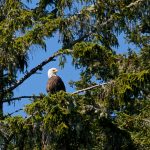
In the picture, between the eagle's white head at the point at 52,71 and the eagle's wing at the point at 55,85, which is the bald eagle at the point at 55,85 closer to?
the eagle's wing at the point at 55,85

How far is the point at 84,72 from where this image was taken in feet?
46.7

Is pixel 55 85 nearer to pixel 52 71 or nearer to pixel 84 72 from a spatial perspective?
pixel 84 72

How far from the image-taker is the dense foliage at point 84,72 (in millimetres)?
11484

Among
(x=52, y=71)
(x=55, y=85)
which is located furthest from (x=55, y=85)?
(x=52, y=71)

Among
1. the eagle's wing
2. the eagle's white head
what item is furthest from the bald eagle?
the eagle's white head

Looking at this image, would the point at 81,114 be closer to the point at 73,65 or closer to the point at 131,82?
the point at 131,82

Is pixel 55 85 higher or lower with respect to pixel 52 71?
lower

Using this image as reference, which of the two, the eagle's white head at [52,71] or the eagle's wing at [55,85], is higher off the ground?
the eagle's white head at [52,71]

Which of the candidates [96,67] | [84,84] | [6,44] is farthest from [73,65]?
[84,84]

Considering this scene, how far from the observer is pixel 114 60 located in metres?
13.2

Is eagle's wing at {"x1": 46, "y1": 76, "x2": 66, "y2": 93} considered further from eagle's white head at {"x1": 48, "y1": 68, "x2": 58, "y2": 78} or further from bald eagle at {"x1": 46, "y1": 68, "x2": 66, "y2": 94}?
eagle's white head at {"x1": 48, "y1": 68, "x2": 58, "y2": 78}

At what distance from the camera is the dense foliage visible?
11.5 m

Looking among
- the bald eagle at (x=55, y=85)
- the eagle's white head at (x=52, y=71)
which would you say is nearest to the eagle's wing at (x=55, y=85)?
the bald eagle at (x=55, y=85)

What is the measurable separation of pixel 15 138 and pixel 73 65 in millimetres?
1979
